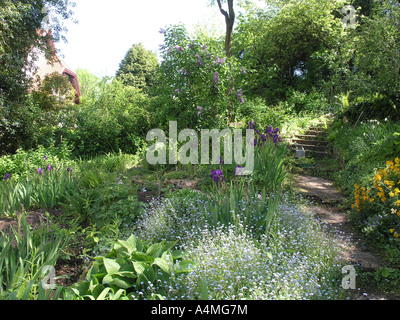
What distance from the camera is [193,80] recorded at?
23.5ft

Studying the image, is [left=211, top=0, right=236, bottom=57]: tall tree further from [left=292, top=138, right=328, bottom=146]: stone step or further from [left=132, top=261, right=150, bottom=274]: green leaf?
[left=132, top=261, right=150, bottom=274]: green leaf

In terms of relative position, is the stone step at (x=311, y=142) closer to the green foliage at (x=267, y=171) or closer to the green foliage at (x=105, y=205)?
the green foliage at (x=267, y=171)

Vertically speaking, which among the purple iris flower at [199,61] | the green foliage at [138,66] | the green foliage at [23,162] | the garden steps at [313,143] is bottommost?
the green foliage at [23,162]

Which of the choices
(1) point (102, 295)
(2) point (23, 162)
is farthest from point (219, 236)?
(2) point (23, 162)

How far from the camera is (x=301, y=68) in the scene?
1429cm

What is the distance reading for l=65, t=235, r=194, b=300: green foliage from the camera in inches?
88.0

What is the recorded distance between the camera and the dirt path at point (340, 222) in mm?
3180

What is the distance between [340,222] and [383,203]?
0.62 metres

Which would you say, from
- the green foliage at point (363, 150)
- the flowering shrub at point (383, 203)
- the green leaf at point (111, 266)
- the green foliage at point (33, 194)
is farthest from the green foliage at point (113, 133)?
the green leaf at point (111, 266)

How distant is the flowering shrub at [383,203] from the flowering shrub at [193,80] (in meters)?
3.72

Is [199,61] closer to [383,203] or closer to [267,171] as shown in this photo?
[267,171]

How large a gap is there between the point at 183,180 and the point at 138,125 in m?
4.58
